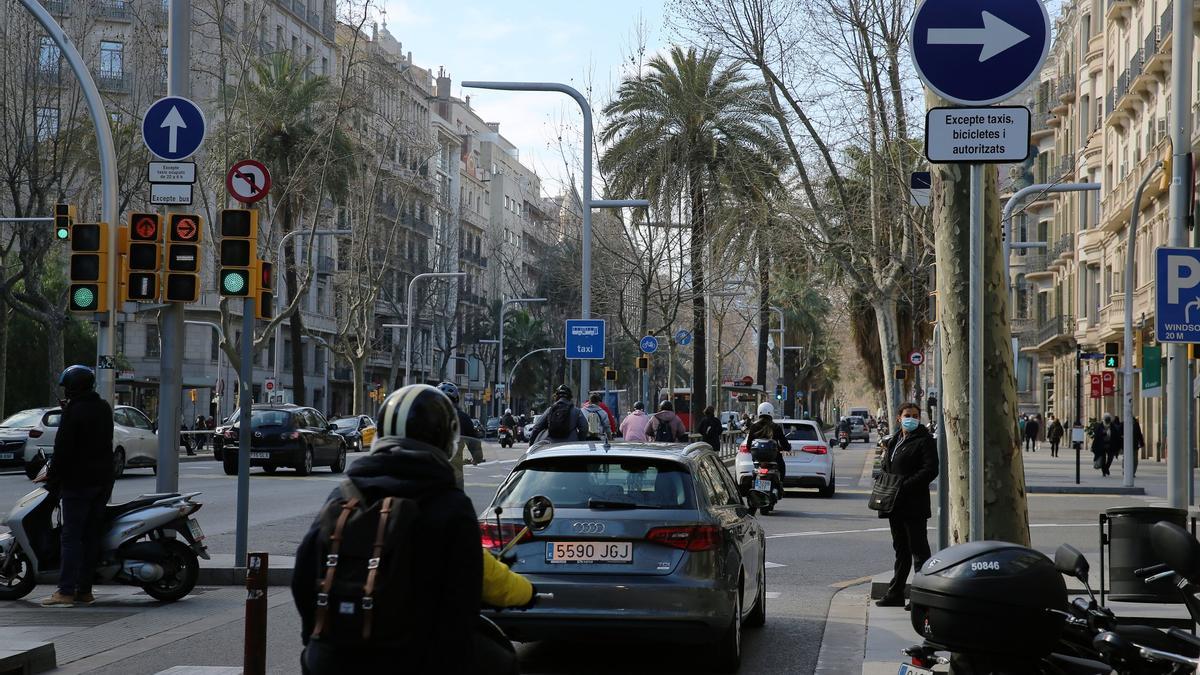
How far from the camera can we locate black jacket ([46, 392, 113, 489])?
1125 centimetres

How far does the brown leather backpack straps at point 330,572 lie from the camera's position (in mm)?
3811

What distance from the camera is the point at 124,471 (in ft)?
104

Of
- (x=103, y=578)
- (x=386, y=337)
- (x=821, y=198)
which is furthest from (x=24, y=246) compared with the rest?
(x=386, y=337)

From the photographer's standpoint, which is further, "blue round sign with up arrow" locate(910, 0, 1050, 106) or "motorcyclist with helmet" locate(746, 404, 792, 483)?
"motorcyclist with helmet" locate(746, 404, 792, 483)

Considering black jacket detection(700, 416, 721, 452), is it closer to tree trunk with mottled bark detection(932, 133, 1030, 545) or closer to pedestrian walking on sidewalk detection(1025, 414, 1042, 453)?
tree trunk with mottled bark detection(932, 133, 1030, 545)

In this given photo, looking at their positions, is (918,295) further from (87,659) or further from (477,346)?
(477,346)

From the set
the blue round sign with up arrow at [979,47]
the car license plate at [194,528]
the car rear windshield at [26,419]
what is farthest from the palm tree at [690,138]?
the blue round sign with up arrow at [979,47]

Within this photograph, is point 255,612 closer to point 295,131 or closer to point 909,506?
point 909,506

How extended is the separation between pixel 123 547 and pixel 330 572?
8.47 metres

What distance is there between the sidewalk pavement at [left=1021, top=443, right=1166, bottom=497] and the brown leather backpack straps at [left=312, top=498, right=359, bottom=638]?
65.1 feet

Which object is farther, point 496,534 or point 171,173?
point 171,173

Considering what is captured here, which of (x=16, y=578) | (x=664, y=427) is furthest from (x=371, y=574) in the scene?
(x=664, y=427)

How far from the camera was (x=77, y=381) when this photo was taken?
11.5 m

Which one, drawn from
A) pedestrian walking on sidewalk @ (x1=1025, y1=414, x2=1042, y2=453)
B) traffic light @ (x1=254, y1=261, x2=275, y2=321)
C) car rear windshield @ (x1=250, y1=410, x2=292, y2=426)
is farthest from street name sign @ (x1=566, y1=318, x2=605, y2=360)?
pedestrian walking on sidewalk @ (x1=1025, y1=414, x2=1042, y2=453)
